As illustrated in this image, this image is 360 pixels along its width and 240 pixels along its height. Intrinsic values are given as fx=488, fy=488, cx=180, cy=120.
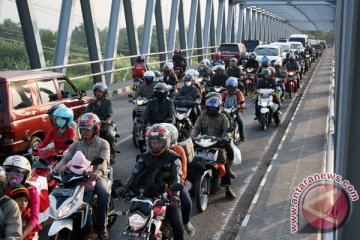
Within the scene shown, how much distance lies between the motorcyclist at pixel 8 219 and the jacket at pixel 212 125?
4.28m

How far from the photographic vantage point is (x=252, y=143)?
11156mm

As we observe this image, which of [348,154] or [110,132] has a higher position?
[348,154]

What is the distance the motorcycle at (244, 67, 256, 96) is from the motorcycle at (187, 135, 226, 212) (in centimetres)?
1254

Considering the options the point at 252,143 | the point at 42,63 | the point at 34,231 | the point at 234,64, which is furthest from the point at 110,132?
the point at 234,64

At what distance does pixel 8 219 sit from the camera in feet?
13.3

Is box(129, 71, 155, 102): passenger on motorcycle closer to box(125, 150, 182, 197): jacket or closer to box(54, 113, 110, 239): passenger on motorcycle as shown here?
box(54, 113, 110, 239): passenger on motorcycle

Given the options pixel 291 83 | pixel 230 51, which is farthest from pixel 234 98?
pixel 230 51

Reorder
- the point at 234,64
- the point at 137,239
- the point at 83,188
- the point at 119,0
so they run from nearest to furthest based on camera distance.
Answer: the point at 137,239 → the point at 83,188 → the point at 234,64 → the point at 119,0

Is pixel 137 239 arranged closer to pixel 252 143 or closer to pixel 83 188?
pixel 83 188

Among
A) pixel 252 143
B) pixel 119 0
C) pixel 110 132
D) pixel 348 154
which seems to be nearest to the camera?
pixel 348 154

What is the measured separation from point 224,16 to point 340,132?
44.5m

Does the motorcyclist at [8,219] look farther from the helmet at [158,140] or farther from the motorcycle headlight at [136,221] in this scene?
the helmet at [158,140]

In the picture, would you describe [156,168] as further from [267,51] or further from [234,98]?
[267,51]

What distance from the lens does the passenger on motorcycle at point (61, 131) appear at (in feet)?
23.0
